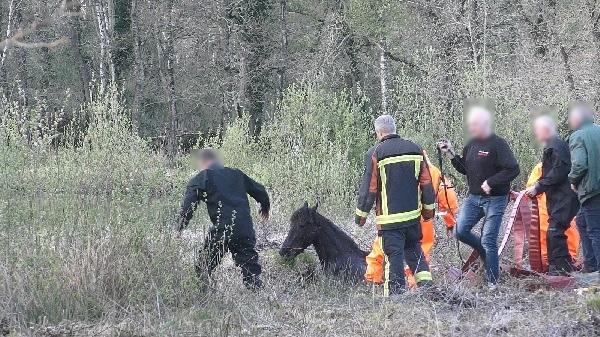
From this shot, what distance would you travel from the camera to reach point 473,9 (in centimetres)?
2109

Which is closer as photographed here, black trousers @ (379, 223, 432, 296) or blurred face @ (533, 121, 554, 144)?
black trousers @ (379, 223, 432, 296)

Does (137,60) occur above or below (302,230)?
above

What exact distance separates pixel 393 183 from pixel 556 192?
2434 millimetres

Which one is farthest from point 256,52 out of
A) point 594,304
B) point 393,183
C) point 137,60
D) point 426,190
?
point 594,304

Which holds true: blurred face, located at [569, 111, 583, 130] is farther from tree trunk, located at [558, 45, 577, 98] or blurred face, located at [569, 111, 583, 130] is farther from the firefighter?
tree trunk, located at [558, 45, 577, 98]

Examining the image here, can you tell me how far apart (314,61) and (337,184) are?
12.7m

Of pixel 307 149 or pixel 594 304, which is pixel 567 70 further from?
pixel 594 304

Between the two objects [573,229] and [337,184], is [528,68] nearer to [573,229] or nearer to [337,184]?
[337,184]

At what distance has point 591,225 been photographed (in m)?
8.12

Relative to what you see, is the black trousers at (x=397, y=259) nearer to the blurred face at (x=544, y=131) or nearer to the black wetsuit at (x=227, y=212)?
the black wetsuit at (x=227, y=212)

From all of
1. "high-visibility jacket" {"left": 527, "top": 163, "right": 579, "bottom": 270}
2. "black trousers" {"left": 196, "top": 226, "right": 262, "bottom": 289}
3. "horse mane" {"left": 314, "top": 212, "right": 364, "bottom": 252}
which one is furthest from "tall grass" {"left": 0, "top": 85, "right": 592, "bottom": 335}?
"high-visibility jacket" {"left": 527, "top": 163, "right": 579, "bottom": 270}

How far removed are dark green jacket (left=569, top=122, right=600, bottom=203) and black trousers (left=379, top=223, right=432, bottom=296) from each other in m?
1.85

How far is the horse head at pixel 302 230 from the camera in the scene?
8656 millimetres

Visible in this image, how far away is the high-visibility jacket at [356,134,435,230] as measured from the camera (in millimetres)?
7383
